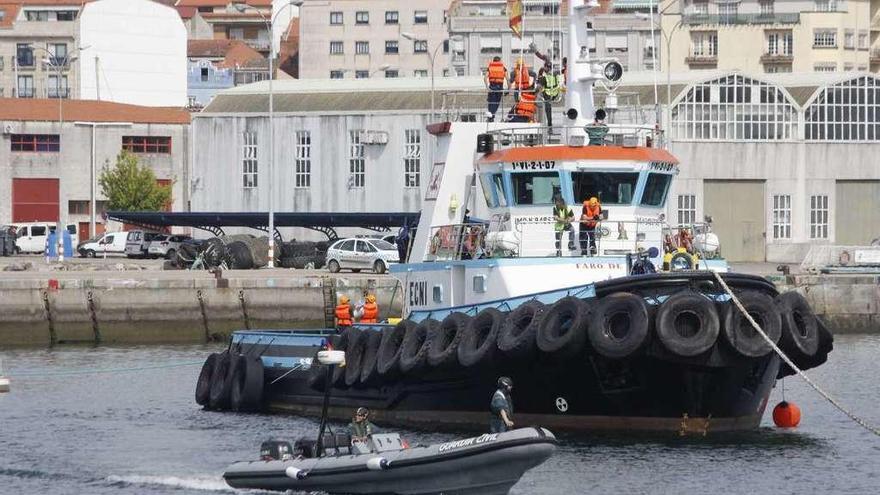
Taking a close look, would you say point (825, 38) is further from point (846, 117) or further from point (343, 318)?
point (343, 318)

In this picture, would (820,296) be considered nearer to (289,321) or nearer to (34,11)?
(289,321)

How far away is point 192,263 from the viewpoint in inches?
2584

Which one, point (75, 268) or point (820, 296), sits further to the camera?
point (75, 268)

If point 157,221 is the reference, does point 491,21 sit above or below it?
above

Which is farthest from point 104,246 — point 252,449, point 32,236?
point 252,449

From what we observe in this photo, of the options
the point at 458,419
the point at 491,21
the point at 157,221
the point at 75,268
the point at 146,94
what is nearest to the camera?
the point at 458,419

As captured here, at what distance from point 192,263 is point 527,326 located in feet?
126

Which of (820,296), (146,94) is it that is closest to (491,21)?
(146,94)

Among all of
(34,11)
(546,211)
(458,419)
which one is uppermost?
(34,11)

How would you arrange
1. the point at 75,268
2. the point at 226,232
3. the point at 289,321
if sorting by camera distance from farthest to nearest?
1. the point at 226,232
2. the point at 75,268
3. the point at 289,321

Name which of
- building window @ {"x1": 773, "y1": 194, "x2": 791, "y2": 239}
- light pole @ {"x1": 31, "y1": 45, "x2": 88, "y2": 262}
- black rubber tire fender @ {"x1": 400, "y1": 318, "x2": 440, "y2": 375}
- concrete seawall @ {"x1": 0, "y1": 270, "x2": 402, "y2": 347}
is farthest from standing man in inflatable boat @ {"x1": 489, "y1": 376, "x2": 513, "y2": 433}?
building window @ {"x1": 773, "y1": 194, "x2": 791, "y2": 239}

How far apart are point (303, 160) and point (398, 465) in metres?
56.5

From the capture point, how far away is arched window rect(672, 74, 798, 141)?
248ft

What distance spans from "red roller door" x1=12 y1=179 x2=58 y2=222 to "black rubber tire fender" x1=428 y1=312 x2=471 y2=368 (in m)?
60.3
